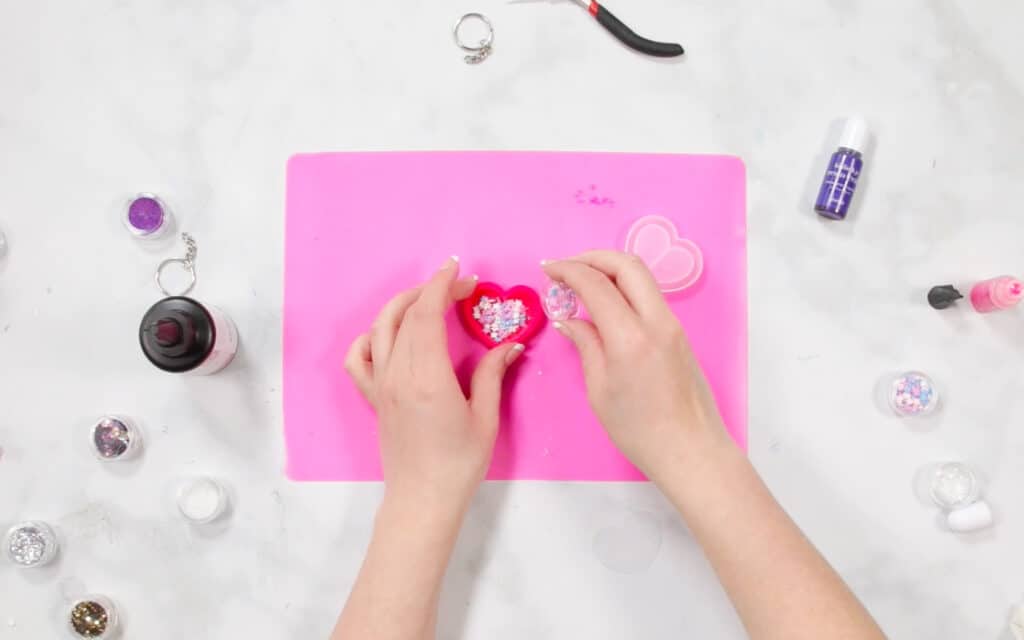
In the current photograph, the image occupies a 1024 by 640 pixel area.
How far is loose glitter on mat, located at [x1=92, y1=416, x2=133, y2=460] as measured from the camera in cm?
81

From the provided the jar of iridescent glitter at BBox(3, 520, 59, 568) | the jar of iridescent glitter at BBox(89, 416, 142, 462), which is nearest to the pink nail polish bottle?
the jar of iridescent glitter at BBox(89, 416, 142, 462)

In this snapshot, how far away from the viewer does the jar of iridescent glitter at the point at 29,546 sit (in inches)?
32.0

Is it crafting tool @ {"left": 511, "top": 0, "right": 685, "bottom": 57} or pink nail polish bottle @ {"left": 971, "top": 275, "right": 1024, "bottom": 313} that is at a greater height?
crafting tool @ {"left": 511, "top": 0, "right": 685, "bottom": 57}

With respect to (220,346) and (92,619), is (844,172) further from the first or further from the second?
(92,619)

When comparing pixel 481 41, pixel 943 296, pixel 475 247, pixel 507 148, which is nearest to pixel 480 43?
pixel 481 41

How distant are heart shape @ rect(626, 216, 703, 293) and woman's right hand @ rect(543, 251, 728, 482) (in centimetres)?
9

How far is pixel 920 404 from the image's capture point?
0.80m

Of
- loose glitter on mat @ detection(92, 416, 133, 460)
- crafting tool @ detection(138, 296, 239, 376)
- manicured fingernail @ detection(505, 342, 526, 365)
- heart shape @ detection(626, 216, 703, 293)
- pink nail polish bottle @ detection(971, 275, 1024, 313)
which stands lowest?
loose glitter on mat @ detection(92, 416, 133, 460)

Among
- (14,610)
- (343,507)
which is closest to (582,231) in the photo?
(343,507)

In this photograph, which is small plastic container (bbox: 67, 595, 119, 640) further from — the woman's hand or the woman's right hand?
the woman's right hand

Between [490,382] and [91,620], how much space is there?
49cm

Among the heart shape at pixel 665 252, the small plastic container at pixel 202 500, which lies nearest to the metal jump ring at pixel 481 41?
the heart shape at pixel 665 252

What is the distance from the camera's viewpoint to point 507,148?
829mm

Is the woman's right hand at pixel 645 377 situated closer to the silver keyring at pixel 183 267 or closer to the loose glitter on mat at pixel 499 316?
the loose glitter on mat at pixel 499 316
